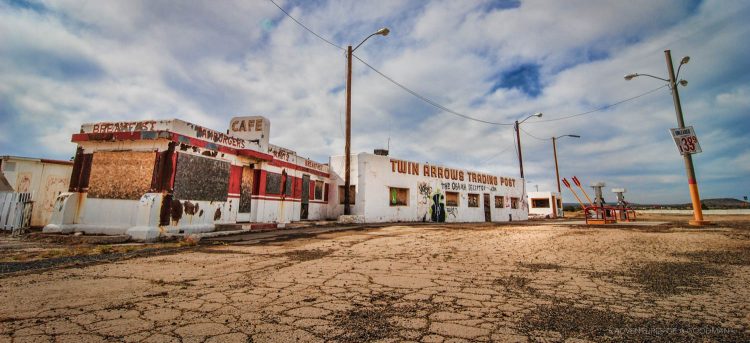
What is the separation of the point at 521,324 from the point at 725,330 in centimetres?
135

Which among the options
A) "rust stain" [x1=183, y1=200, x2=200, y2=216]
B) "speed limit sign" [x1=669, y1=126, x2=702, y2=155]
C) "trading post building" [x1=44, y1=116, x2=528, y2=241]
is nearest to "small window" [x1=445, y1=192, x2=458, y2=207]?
"trading post building" [x1=44, y1=116, x2=528, y2=241]

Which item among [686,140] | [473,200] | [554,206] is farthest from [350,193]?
[554,206]

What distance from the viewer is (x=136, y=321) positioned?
2416 mm

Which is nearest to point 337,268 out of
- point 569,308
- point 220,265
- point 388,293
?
point 388,293

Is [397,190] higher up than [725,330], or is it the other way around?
[397,190]

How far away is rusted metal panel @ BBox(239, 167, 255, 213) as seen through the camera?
1220 centimetres

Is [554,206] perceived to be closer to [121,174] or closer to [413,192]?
[413,192]

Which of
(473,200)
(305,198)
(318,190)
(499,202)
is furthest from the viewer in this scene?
(499,202)

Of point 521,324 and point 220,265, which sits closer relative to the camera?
point 521,324

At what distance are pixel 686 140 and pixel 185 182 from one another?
56.8 feet

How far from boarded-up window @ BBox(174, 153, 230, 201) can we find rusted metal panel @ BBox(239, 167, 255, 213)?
105cm

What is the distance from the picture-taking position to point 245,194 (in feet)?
40.6

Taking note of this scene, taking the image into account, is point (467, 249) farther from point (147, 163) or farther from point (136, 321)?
point (147, 163)

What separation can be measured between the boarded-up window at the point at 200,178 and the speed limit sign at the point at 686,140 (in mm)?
16530
